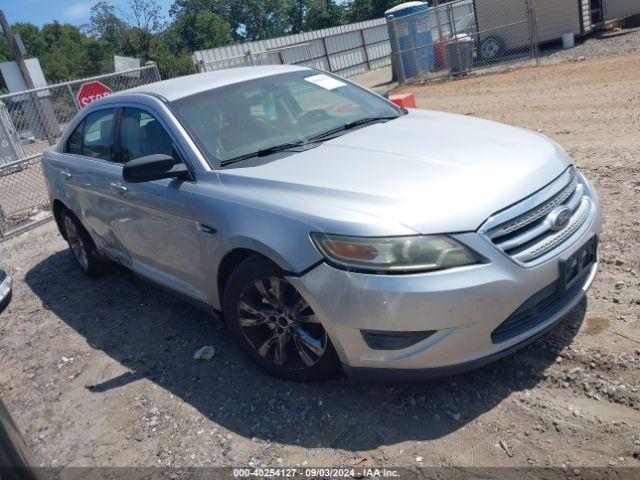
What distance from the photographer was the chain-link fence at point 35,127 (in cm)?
964

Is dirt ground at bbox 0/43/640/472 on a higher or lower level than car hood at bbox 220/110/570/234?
lower

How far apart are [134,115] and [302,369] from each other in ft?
7.65

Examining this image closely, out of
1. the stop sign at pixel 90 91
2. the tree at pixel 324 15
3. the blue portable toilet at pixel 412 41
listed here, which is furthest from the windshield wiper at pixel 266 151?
the tree at pixel 324 15

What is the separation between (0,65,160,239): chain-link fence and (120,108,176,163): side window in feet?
17.1

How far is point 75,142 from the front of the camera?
5332 millimetres

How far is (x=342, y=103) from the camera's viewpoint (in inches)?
172

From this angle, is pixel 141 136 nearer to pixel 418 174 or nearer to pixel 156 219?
pixel 156 219

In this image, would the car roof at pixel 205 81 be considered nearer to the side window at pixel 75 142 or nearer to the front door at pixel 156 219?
the front door at pixel 156 219

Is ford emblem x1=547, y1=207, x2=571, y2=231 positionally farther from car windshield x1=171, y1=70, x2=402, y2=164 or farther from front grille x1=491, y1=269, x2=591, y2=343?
car windshield x1=171, y1=70, x2=402, y2=164

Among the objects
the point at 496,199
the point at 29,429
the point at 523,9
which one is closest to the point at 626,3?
the point at 523,9

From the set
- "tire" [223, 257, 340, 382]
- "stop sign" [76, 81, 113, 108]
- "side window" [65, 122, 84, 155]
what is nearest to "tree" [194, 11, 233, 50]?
"stop sign" [76, 81, 113, 108]

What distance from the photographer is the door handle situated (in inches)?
168

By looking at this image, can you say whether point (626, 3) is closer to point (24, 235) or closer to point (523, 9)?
point (523, 9)

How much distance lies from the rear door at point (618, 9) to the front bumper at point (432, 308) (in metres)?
18.7
